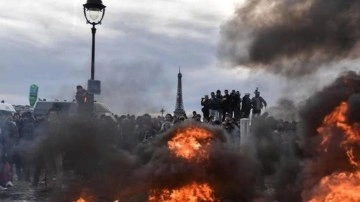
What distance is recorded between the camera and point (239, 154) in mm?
15008

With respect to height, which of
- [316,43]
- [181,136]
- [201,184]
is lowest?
[201,184]

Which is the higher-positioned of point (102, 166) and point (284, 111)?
point (284, 111)

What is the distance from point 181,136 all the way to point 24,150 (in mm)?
6906

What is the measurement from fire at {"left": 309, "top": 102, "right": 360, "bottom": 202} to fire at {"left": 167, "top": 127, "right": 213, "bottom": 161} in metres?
2.44

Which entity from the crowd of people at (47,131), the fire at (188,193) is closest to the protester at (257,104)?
the crowd of people at (47,131)

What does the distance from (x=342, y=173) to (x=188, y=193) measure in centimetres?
325

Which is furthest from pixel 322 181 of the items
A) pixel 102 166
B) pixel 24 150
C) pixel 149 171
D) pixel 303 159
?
pixel 24 150

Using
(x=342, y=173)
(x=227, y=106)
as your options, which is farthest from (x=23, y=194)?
(x=342, y=173)

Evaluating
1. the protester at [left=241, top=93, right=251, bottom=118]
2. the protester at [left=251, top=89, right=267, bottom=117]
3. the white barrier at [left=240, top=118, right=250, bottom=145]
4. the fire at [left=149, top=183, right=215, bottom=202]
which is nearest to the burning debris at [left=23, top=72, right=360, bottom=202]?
the fire at [left=149, top=183, right=215, bottom=202]

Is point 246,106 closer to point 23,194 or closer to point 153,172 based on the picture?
point 23,194

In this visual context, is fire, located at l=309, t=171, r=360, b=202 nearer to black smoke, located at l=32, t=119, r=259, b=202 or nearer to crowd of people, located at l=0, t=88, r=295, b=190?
black smoke, located at l=32, t=119, r=259, b=202

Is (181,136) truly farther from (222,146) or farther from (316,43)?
(316,43)

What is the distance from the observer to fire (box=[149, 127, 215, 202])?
14469 mm

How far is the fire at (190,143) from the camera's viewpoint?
14.6 meters
